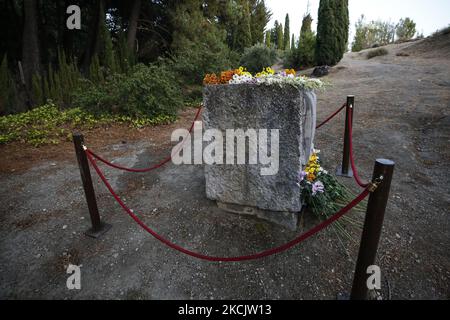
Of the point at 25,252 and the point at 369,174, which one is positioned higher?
the point at 369,174

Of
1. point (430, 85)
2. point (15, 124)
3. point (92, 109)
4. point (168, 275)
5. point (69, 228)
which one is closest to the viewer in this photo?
point (168, 275)

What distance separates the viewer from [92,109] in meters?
7.16

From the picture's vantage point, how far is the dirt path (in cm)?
234

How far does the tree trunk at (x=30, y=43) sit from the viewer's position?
31.3 ft

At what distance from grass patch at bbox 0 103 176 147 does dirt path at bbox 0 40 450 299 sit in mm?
958

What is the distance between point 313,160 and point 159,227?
7.46 ft

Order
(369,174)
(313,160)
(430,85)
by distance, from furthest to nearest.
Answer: (430,85) → (369,174) → (313,160)

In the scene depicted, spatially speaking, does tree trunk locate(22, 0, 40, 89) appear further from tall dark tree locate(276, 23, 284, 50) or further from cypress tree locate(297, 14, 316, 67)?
tall dark tree locate(276, 23, 284, 50)

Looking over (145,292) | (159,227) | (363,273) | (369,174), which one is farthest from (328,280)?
(369,174)

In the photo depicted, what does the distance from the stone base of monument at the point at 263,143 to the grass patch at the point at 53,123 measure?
14.9 ft

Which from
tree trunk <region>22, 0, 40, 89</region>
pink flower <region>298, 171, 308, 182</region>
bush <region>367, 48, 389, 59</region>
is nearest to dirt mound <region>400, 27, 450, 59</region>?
bush <region>367, 48, 389, 59</region>

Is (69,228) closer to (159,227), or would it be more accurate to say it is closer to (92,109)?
(159,227)

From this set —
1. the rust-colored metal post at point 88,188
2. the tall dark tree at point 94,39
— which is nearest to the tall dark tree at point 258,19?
the tall dark tree at point 94,39

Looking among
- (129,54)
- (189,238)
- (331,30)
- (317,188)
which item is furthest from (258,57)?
(189,238)
